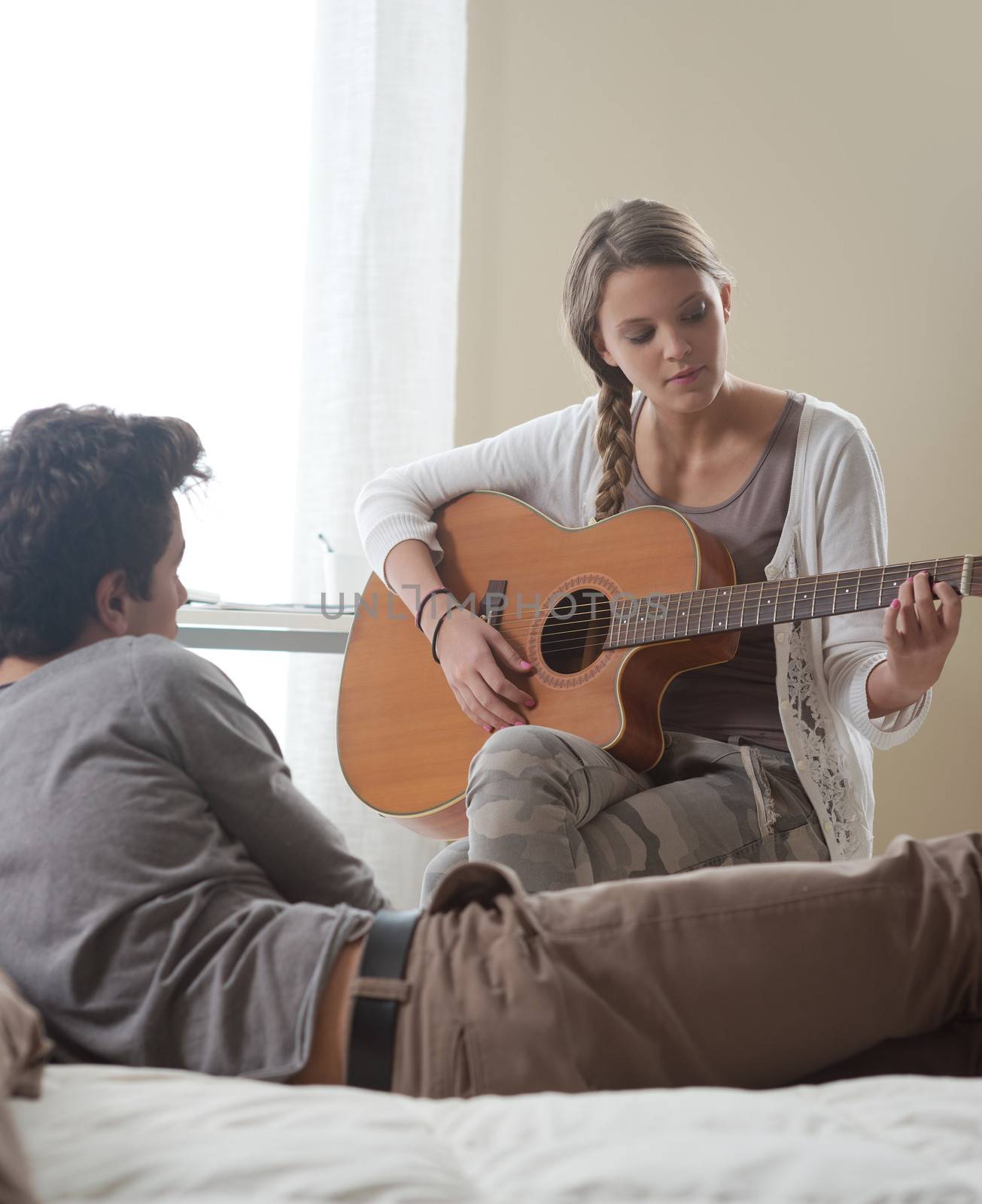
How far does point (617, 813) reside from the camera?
130cm

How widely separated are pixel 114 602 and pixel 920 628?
0.89 metres

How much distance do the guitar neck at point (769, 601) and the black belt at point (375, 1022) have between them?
29.3 inches

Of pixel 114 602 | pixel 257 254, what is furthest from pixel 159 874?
pixel 257 254

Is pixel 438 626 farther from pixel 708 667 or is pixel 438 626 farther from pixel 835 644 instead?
pixel 835 644

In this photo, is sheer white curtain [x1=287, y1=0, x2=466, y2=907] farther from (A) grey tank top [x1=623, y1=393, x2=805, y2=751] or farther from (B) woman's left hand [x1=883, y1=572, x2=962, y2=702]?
(B) woman's left hand [x1=883, y1=572, x2=962, y2=702]

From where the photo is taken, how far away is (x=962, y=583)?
1.26 metres

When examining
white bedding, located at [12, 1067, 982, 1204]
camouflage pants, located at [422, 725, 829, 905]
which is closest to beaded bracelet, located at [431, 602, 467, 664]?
camouflage pants, located at [422, 725, 829, 905]

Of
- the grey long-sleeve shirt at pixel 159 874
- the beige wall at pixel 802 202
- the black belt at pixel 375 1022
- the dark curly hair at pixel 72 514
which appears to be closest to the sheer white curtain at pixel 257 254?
the beige wall at pixel 802 202

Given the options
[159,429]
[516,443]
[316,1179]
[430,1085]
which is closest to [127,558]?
[159,429]

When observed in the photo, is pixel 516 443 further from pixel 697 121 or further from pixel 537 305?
pixel 697 121

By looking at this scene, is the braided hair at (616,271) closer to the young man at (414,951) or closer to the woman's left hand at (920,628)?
the woman's left hand at (920,628)

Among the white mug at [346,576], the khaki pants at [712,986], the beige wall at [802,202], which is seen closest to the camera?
the khaki pants at [712,986]

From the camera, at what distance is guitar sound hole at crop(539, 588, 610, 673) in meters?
1.54

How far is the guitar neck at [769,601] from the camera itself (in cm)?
129
